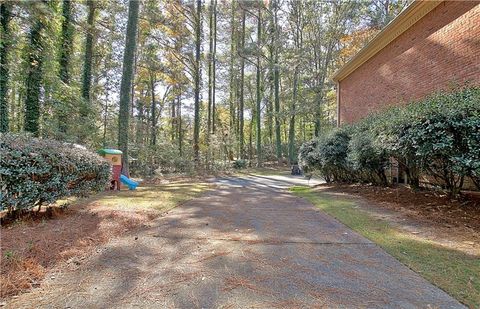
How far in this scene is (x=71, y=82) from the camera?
1340 cm

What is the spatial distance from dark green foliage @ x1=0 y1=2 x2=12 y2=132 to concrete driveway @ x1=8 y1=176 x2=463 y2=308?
917 centimetres

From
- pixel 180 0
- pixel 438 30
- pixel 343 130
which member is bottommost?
pixel 343 130

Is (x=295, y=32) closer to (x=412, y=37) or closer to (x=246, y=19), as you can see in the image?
(x=246, y=19)

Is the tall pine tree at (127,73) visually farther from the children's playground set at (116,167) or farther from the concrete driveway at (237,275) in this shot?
the concrete driveway at (237,275)

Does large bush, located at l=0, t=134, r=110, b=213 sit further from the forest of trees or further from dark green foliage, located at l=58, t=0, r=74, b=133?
dark green foliage, located at l=58, t=0, r=74, b=133

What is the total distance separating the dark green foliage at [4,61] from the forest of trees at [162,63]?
5 centimetres

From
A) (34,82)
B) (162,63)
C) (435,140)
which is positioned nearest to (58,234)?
(435,140)

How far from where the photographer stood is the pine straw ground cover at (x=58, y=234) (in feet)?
8.41

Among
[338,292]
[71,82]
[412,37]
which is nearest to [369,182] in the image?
[412,37]

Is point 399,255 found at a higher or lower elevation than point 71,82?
lower

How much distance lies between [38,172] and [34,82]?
9379mm

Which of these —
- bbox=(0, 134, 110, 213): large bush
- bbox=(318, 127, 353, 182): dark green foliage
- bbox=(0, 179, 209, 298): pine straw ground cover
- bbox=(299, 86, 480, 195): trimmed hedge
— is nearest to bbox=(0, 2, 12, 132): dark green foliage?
bbox=(0, 134, 110, 213): large bush

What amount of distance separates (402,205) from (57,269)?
680cm

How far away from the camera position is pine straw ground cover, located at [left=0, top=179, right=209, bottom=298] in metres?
2.56
